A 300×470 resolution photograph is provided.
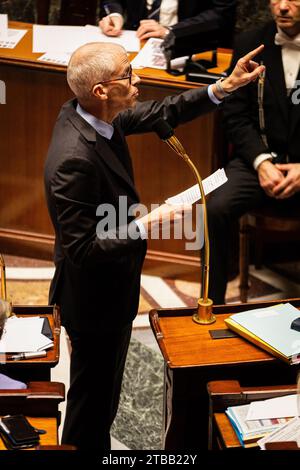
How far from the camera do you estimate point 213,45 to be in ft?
16.2

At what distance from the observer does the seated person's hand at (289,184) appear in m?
4.54

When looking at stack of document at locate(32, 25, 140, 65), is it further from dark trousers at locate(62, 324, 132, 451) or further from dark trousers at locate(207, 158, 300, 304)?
dark trousers at locate(62, 324, 132, 451)

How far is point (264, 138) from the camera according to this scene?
4746mm

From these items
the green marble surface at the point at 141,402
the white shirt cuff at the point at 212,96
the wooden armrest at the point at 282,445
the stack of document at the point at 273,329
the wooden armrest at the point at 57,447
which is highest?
the white shirt cuff at the point at 212,96

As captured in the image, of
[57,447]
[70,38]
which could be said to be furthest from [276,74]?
[57,447]

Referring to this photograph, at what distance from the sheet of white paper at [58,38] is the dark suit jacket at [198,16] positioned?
1.14 ft

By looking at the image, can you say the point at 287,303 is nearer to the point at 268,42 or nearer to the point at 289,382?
the point at 289,382

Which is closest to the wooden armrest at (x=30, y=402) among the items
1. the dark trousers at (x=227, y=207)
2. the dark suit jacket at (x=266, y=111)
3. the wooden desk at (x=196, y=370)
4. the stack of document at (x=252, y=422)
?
the wooden desk at (x=196, y=370)

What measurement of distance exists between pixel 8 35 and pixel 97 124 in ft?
8.31

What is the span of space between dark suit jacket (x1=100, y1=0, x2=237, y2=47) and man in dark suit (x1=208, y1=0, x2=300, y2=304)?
0.93 ft

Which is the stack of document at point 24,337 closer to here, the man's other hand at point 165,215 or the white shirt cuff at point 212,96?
the man's other hand at point 165,215

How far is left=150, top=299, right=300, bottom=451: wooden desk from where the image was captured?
9.93ft
